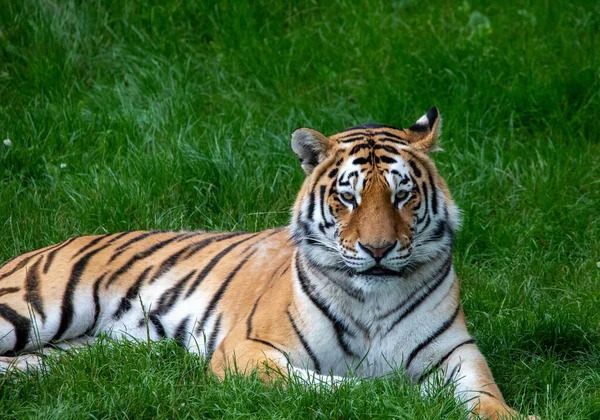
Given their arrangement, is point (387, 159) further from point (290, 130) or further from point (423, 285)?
point (290, 130)

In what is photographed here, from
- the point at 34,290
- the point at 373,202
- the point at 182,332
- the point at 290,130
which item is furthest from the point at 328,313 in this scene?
the point at 290,130

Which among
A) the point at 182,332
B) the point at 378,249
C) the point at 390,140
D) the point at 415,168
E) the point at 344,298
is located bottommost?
the point at 182,332

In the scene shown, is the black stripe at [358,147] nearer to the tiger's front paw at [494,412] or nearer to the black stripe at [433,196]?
the black stripe at [433,196]

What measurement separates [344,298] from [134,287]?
1.26m

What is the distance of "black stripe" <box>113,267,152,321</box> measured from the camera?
4867 millimetres

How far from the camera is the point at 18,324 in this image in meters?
4.63

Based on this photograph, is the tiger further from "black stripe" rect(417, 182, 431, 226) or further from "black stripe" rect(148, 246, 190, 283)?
"black stripe" rect(148, 246, 190, 283)

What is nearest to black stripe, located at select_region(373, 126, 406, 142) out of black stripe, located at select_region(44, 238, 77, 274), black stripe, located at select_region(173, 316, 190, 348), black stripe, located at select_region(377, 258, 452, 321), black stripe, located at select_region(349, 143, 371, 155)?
black stripe, located at select_region(349, 143, 371, 155)

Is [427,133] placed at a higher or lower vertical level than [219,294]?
higher

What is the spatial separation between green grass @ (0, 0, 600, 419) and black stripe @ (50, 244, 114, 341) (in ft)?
1.66

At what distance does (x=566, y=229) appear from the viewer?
5770 mm

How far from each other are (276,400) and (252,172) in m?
2.62

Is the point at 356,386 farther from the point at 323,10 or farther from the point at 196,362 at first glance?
the point at 323,10

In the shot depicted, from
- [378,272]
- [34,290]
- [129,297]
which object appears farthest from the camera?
[129,297]
